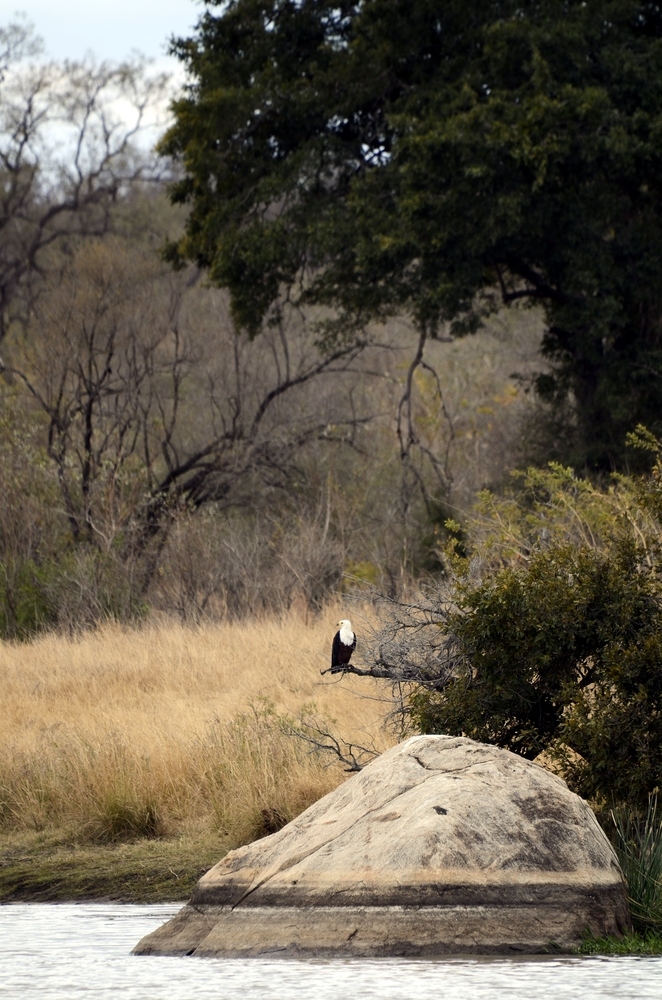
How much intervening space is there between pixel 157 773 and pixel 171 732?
38.6 inches

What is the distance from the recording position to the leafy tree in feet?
63.1

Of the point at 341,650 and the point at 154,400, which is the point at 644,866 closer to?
the point at 341,650

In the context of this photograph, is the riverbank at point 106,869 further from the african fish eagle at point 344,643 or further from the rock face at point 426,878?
the rock face at point 426,878

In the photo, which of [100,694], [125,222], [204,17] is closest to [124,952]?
[100,694]

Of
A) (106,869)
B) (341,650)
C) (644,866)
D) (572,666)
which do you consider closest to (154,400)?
(341,650)

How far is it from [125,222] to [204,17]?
15.8 m

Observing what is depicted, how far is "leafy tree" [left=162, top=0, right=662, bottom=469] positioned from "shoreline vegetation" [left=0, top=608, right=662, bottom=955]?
7.49 meters

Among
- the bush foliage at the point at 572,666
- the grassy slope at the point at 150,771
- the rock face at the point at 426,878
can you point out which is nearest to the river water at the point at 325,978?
the rock face at the point at 426,878

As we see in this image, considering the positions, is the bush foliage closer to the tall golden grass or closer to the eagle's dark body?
the tall golden grass

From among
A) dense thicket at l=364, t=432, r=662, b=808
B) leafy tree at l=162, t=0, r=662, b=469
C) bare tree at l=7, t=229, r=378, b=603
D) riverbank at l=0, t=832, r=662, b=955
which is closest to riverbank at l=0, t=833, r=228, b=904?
riverbank at l=0, t=832, r=662, b=955

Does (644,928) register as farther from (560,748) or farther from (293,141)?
(293,141)

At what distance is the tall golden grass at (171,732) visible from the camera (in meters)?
10.6

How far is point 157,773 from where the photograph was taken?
11.0 metres

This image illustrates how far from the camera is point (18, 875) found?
995 cm
